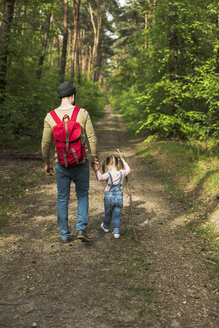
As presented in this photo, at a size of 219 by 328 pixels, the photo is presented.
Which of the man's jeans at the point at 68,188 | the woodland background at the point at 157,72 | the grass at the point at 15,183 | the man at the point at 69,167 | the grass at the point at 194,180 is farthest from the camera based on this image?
the woodland background at the point at 157,72

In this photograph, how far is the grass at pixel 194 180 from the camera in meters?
4.99

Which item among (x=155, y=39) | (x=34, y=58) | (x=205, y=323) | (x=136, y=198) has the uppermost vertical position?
(x=155, y=39)

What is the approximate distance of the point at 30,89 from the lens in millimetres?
11164

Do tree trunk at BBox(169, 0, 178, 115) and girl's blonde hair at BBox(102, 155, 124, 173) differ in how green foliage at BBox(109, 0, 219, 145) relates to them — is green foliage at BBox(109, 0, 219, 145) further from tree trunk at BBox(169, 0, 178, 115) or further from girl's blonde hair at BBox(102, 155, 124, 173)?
girl's blonde hair at BBox(102, 155, 124, 173)

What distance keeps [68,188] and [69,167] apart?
1.20 ft

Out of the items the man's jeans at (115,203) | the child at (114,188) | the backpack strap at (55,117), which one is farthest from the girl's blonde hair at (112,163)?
the backpack strap at (55,117)

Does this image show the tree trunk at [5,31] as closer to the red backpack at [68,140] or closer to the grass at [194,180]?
the red backpack at [68,140]

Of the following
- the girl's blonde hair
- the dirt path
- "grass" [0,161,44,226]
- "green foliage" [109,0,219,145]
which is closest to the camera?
the dirt path

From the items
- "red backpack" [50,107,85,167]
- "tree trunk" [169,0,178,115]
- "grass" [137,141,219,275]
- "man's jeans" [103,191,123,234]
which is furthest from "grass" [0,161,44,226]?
"tree trunk" [169,0,178,115]

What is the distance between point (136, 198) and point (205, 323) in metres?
4.31

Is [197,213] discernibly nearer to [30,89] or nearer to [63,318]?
[63,318]

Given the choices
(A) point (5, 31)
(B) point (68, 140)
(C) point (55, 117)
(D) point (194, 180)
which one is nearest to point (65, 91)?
(C) point (55, 117)

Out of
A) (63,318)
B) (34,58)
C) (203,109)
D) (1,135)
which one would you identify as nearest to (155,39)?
(203,109)

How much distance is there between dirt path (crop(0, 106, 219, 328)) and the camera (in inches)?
113
